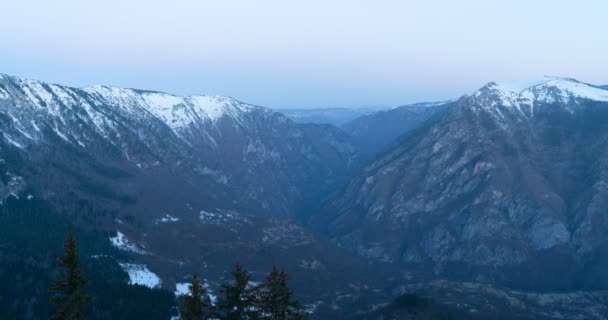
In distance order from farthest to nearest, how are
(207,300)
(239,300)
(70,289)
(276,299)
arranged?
(207,300) < (276,299) < (239,300) < (70,289)

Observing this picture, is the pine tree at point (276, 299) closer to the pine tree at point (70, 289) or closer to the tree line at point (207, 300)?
the tree line at point (207, 300)

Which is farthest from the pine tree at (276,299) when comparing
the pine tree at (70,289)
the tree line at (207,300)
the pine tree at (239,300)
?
the pine tree at (70,289)

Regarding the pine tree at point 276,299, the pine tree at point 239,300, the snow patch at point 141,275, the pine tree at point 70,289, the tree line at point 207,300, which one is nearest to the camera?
the pine tree at point 70,289

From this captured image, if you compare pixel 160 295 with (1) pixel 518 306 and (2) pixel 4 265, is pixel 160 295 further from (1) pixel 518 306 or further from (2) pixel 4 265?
(1) pixel 518 306

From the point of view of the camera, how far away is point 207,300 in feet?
148

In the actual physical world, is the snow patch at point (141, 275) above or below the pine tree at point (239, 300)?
below

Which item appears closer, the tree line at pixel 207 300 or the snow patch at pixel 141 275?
the tree line at pixel 207 300

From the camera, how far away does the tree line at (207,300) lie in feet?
134

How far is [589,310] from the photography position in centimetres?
19188

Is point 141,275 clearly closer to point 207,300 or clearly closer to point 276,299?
point 207,300

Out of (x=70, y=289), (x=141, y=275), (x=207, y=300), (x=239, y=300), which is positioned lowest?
(x=141, y=275)

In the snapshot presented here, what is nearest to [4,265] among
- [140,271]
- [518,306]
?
[140,271]

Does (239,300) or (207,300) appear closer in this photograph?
(239,300)

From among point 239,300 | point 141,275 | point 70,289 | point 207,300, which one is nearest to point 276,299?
point 239,300
